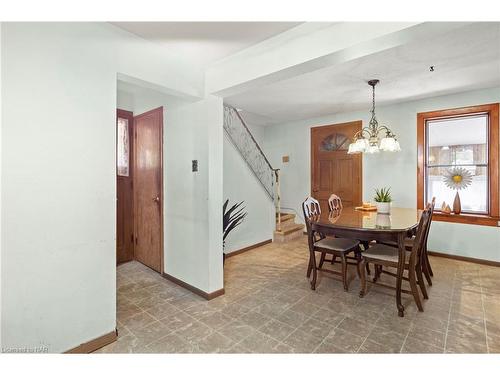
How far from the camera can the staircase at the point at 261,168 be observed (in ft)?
16.3

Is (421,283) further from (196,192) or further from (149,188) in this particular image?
(149,188)

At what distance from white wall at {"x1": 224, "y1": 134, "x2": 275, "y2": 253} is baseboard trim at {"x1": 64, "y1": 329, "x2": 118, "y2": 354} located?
7.43 ft

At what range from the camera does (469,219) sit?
12.5 feet

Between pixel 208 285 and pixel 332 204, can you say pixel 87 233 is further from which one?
pixel 332 204

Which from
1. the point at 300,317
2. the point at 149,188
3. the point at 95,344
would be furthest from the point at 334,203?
the point at 95,344

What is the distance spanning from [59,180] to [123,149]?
2129mm

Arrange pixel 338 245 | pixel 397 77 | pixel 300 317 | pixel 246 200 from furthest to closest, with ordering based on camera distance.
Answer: pixel 246 200 → pixel 397 77 → pixel 338 245 → pixel 300 317

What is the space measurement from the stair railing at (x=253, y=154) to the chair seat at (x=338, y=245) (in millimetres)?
2087

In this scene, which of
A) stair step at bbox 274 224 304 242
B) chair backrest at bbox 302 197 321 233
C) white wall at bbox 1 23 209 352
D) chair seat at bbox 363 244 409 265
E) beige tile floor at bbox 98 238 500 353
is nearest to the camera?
white wall at bbox 1 23 209 352

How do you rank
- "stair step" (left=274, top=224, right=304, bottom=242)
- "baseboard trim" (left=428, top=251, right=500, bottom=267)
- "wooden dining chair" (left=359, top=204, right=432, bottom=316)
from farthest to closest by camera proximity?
1. "stair step" (left=274, top=224, right=304, bottom=242)
2. "baseboard trim" (left=428, top=251, right=500, bottom=267)
3. "wooden dining chair" (left=359, top=204, right=432, bottom=316)

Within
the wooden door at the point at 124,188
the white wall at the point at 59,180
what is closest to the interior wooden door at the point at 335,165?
the wooden door at the point at 124,188

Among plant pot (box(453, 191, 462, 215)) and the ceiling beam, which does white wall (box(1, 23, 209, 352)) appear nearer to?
the ceiling beam

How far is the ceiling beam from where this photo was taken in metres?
1.56

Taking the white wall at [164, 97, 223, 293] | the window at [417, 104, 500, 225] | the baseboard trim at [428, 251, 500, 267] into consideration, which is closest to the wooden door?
the white wall at [164, 97, 223, 293]
